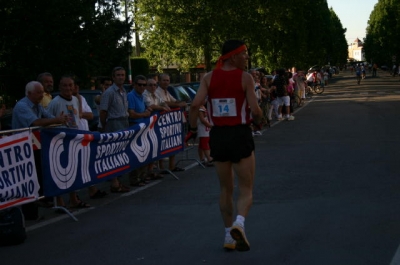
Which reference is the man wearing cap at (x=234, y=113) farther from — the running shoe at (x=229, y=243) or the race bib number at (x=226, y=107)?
the running shoe at (x=229, y=243)

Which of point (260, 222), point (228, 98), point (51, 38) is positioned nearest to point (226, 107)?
point (228, 98)

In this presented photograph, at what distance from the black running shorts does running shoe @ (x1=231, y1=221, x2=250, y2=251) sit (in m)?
0.58

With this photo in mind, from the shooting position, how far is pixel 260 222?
26.7 feet

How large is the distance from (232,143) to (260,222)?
1835 millimetres

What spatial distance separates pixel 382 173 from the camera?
11695mm

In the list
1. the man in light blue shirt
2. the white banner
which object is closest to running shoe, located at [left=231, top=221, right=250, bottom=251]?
the white banner

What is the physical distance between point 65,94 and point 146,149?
229 cm

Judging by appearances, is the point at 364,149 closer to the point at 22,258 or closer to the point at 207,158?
the point at 207,158

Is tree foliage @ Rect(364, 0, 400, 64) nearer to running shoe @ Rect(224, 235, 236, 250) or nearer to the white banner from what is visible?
the white banner

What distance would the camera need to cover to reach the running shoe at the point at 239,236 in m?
6.54

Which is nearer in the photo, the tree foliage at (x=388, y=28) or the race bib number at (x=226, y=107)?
the race bib number at (x=226, y=107)

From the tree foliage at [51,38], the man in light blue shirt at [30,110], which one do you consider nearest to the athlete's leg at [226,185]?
the man in light blue shirt at [30,110]

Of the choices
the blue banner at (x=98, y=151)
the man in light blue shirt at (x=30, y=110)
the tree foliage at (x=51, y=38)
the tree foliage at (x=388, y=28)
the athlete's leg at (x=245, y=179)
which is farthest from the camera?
the tree foliage at (x=388, y=28)

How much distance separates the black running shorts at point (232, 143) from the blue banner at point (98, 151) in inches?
121
